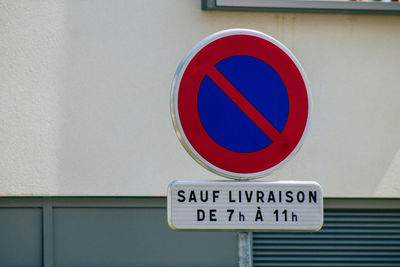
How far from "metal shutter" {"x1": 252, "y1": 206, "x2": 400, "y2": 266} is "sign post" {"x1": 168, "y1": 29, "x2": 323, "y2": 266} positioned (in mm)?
3192

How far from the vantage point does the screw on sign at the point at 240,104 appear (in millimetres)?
2449

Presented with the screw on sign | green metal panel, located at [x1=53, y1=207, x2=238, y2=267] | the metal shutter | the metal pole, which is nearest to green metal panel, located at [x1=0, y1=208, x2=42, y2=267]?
green metal panel, located at [x1=53, y1=207, x2=238, y2=267]

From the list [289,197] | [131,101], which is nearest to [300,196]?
→ [289,197]

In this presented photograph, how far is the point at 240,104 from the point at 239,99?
0.8 inches

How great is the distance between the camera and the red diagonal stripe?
248 centimetres

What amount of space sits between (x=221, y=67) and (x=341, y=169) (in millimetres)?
3226

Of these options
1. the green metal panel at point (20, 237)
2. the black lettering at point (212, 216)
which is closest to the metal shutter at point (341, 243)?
the green metal panel at point (20, 237)

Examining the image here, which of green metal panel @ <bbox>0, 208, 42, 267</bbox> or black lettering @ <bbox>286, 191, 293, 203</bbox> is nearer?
→ black lettering @ <bbox>286, 191, 293, 203</bbox>

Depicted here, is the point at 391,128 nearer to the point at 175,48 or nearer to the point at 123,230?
the point at 175,48

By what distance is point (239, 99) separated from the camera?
2486mm

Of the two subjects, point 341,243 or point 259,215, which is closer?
point 259,215

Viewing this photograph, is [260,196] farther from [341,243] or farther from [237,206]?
[341,243]

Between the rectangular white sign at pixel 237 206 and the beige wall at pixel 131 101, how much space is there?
2.86m

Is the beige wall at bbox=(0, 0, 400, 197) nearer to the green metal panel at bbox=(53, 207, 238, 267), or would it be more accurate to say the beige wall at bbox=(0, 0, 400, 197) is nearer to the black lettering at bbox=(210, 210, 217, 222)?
the green metal panel at bbox=(53, 207, 238, 267)
